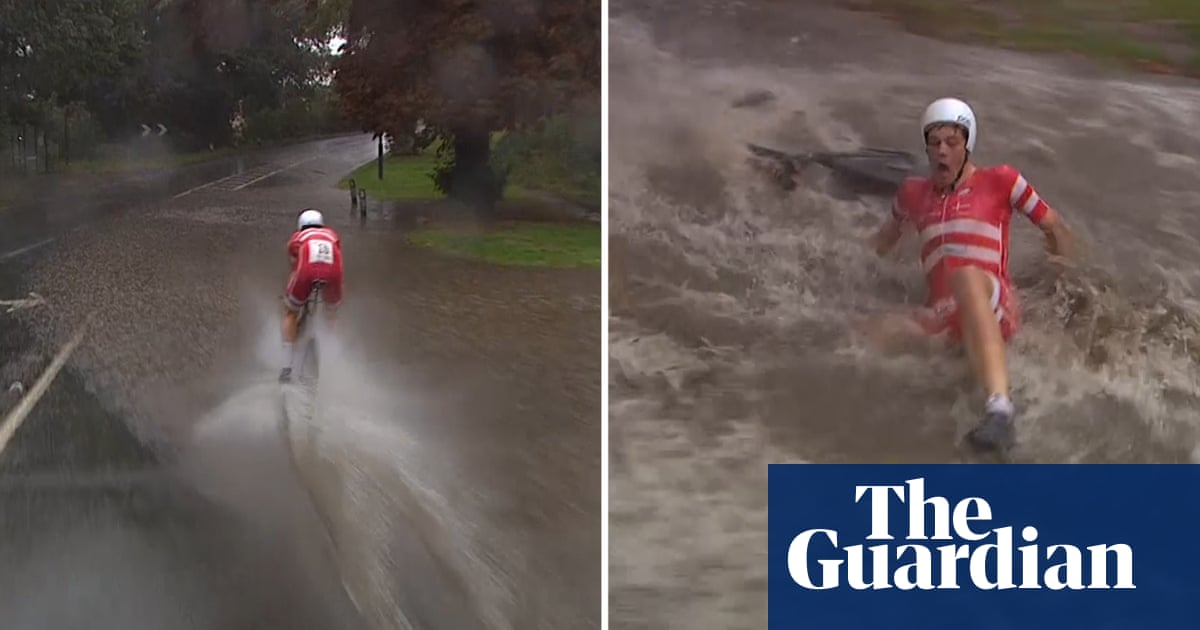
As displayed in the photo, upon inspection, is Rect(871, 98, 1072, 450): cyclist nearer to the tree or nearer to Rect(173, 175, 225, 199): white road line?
the tree

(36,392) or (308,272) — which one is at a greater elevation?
(308,272)

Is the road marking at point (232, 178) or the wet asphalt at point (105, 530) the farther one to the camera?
A: the road marking at point (232, 178)

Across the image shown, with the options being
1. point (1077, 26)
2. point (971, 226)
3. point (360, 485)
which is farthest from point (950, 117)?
point (360, 485)

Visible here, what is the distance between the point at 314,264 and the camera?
12.1ft

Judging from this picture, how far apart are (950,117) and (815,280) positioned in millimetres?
A: 696

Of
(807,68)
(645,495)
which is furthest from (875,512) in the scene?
(807,68)

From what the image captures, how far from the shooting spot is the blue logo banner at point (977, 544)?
11.8 feet

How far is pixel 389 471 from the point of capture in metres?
3.67

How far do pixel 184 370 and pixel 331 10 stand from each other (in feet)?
4.27

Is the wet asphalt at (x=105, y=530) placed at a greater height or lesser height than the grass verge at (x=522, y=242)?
lesser

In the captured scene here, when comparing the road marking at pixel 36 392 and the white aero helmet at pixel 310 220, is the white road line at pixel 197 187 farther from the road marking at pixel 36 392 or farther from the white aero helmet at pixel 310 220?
the road marking at pixel 36 392

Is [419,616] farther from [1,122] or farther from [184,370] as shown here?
[1,122]

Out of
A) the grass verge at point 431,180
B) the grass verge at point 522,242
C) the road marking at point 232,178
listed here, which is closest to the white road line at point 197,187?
the road marking at point 232,178

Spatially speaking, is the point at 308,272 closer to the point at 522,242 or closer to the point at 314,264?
the point at 314,264
